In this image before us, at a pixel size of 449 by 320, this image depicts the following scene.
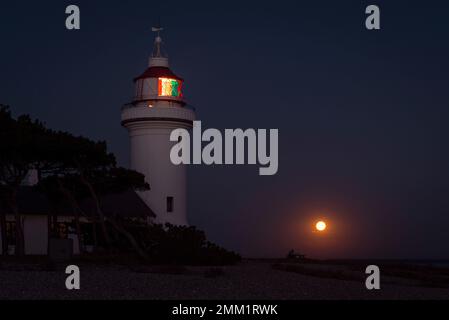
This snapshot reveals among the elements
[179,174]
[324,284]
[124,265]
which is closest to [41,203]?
[179,174]

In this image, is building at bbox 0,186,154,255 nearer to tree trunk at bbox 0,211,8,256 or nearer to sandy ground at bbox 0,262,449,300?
tree trunk at bbox 0,211,8,256

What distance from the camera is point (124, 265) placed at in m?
26.5

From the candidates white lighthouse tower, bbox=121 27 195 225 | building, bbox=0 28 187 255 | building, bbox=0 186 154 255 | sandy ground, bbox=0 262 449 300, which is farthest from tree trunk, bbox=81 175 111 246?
white lighthouse tower, bbox=121 27 195 225

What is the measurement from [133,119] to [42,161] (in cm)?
906

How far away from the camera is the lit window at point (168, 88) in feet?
130

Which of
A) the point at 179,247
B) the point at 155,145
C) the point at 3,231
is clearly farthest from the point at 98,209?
the point at 155,145

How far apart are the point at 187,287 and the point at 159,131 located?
21.5m

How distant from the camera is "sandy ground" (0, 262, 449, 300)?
17.0 m

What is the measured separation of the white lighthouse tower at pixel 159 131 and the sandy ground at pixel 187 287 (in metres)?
16.2

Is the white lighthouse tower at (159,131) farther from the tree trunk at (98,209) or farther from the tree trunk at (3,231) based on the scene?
the tree trunk at (98,209)

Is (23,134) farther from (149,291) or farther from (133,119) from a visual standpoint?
(149,291)

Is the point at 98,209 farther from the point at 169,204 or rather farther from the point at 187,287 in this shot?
the point at 187,287

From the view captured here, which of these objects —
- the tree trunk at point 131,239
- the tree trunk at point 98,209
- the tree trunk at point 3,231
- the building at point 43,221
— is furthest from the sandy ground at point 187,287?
the building at point 43,221

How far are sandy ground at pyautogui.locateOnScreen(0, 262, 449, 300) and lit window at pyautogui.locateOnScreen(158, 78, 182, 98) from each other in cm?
1698
